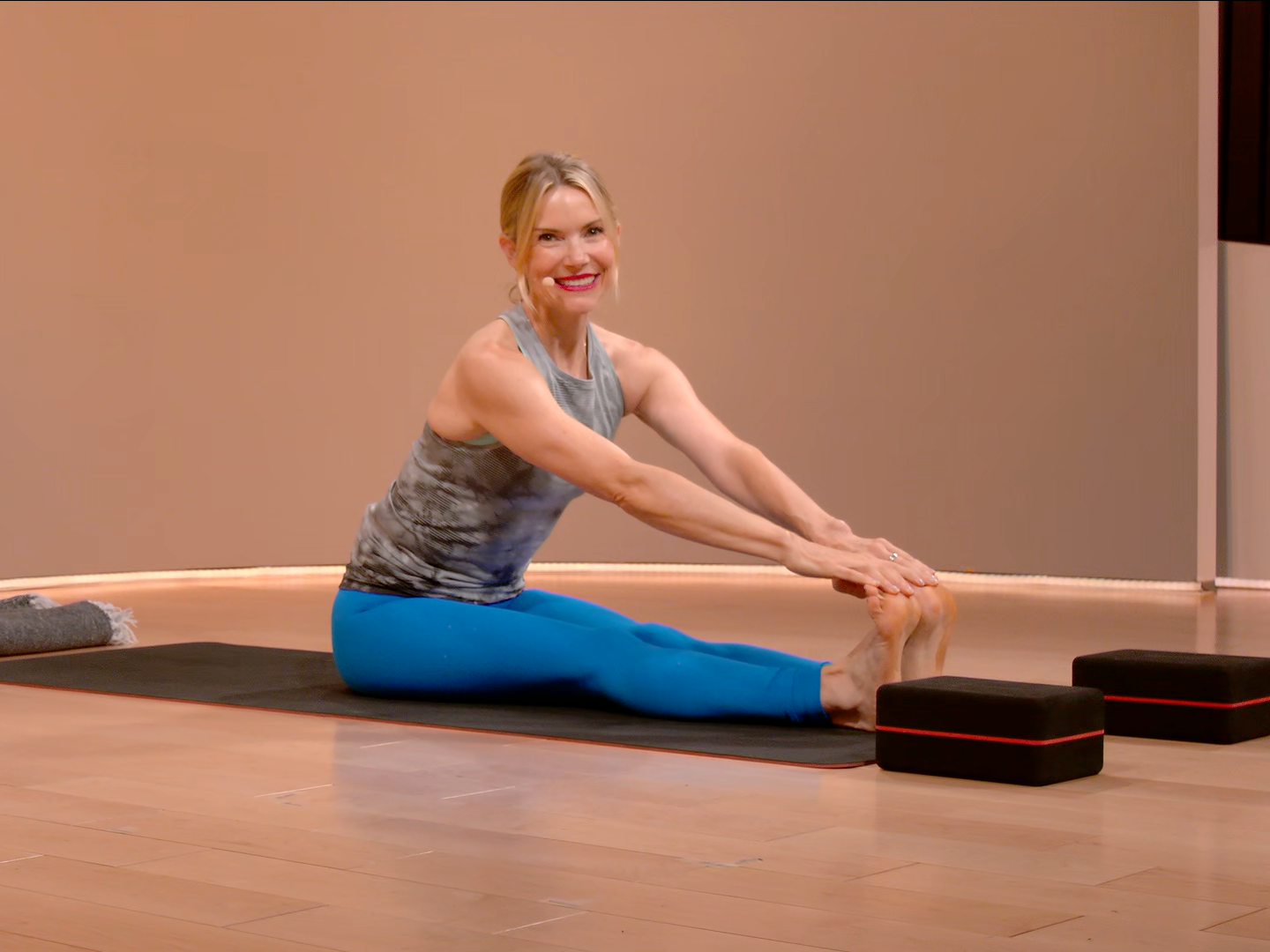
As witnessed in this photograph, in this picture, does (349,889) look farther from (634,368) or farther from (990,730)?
(634,368)

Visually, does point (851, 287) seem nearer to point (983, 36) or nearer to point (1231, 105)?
point (983, 36)

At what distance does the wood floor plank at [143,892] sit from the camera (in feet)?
5.11

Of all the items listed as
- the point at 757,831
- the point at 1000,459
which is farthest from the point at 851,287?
the point at 757,831

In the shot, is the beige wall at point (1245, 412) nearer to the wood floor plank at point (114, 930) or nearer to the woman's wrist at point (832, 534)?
the woman's wrist at point (832, 534)

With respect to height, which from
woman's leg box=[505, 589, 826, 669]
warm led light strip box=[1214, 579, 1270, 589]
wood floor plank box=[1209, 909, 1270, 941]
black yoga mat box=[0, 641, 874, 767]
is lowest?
wood floor plank box=[1209, 909, 1270, 941]

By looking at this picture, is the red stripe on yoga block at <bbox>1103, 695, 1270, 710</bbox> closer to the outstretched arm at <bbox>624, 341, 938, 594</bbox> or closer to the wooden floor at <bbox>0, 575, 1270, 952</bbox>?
the wooden floor at <bbox>0, 575, 1270, 952</bbox>

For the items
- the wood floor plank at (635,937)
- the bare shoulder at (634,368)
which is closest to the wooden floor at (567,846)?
the wood floor plank at (635,937)

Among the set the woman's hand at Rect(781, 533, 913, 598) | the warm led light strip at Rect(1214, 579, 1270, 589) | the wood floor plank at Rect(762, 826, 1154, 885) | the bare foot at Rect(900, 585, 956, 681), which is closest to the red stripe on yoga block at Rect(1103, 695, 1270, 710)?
the bare foot at Rect(900, 585, 956, 681)

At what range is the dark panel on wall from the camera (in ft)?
18.5

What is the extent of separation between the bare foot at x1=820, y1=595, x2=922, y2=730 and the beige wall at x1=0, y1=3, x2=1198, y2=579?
11.2ft

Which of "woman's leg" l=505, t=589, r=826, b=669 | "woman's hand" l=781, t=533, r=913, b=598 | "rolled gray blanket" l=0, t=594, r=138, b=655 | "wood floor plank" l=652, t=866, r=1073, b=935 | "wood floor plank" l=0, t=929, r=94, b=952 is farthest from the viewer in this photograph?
"rolled gray blanket" l=0, t=594, r=138, b=655

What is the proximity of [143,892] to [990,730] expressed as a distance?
3.79ft

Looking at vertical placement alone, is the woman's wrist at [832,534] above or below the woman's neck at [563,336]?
below

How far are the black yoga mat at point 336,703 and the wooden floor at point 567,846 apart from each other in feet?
0.24
